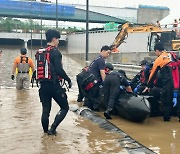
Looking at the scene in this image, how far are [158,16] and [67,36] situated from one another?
28.5 meters

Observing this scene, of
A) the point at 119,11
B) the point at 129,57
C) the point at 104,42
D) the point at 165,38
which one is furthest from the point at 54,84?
the point at 119,11

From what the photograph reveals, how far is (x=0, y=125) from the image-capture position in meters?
7.41

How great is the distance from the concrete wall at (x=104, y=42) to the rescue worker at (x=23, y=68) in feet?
71.1

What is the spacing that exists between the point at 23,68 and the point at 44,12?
184 ft

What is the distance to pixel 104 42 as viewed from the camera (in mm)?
42469

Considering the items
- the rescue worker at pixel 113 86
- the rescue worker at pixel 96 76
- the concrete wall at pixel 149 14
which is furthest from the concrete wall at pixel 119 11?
the rescue worker at pixel 113 86

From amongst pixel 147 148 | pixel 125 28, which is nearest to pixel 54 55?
pixel 147 148

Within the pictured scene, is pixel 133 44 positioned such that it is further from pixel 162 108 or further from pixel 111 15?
pixel 111 15

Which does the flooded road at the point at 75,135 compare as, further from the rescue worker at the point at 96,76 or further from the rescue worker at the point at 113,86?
the rescue worker at the point at 96,76

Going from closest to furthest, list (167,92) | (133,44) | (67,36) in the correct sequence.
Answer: (167,92), (133,44), (67,36)

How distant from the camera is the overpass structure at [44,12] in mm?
65688

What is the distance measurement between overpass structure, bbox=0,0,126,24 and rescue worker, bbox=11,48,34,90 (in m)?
51.4

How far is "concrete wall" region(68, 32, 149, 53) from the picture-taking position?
113 ft

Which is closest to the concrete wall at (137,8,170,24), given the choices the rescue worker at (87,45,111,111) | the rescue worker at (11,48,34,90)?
the rescue worker at (11,48,34,90)
